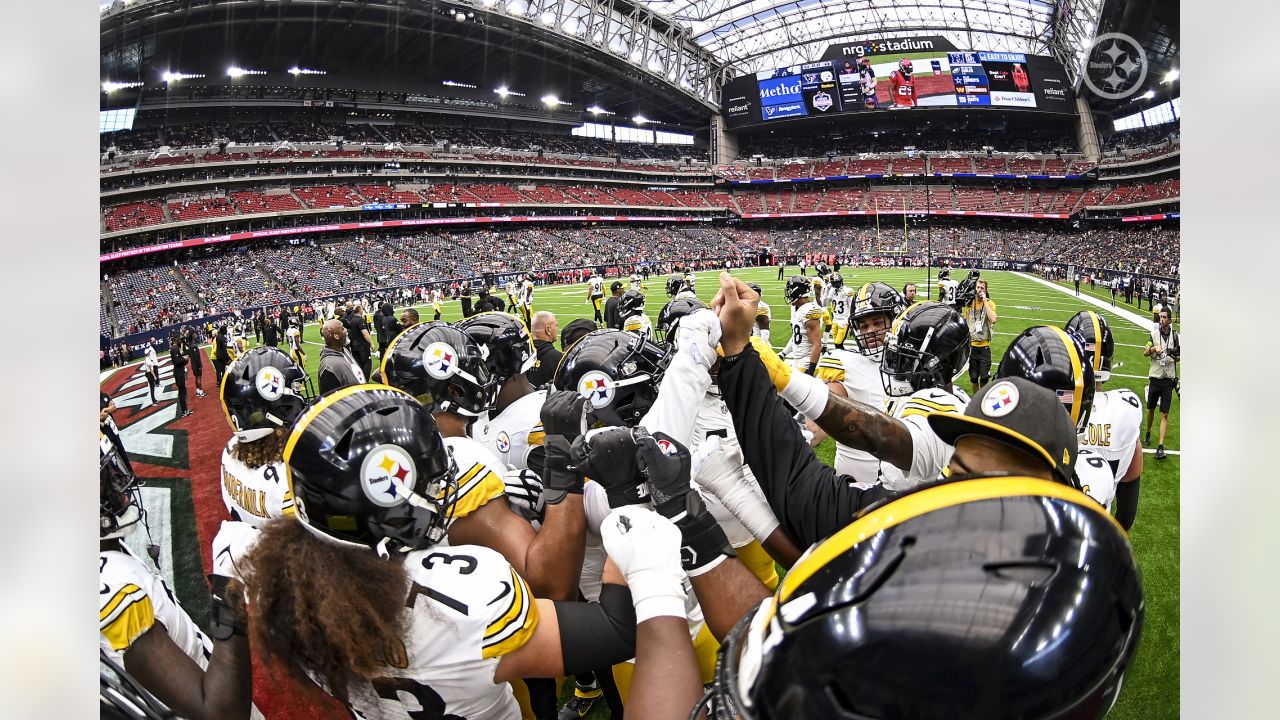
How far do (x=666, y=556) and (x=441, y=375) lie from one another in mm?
2348

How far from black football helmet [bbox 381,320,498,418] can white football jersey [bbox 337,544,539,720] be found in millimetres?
1907

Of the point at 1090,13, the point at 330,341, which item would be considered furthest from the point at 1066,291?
the point at 330,341

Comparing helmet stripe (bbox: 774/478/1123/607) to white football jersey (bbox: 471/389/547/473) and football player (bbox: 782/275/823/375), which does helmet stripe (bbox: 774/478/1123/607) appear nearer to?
white football jersey (bbox: 471/389/547/473)

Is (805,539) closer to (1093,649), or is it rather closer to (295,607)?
(1093,649)

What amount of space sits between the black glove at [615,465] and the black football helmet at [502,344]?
8.29ft

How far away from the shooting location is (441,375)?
352cm

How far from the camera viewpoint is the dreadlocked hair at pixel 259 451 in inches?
124

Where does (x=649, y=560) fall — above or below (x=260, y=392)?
below

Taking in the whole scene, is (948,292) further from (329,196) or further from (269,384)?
(329,196)

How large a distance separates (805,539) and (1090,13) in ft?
91.9

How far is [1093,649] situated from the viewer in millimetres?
899

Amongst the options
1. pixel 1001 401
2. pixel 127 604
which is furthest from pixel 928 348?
pixel 127 604

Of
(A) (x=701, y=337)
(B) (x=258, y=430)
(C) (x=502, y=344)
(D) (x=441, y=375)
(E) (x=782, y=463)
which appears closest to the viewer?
(E) (x=782, y=463)

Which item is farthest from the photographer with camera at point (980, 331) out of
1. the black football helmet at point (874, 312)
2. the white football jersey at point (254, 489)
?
the white football jersey at point (254, 489)
